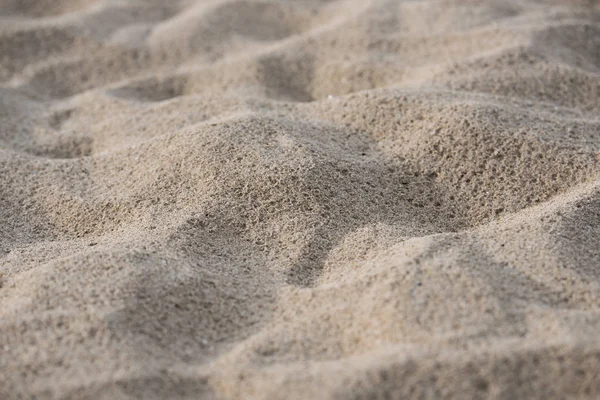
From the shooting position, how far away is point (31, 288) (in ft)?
4.06

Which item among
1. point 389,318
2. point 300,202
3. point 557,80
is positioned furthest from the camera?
point 557,80

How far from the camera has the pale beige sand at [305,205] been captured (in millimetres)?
1088

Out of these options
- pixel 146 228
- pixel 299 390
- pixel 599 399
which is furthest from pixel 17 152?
pixel 599 399

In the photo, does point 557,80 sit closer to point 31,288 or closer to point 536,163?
point 536,163

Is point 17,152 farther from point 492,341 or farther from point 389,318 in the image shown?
point 492,341

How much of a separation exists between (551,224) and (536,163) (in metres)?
0.22

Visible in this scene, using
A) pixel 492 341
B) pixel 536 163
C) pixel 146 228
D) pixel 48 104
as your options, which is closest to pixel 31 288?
pixel 146 228

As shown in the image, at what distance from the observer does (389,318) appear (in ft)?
3.75

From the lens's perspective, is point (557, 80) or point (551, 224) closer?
point (551, 224)

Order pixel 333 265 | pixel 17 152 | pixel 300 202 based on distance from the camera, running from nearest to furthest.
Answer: pixel 333 265 < pixel 300 202 < pixel 17 152

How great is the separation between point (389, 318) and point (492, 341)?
167mm

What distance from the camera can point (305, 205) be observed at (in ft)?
4.75

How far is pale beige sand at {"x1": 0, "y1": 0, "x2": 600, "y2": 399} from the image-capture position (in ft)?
3.57

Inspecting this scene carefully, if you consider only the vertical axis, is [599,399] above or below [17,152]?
below
